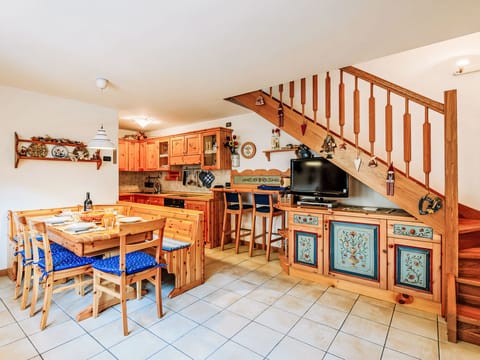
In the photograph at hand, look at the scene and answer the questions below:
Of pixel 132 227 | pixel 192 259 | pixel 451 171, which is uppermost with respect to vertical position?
pixel 451 171

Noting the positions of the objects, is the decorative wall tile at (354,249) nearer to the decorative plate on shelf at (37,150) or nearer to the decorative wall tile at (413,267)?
the decorative wall tile at (413,267)

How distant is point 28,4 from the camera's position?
1.72 meters

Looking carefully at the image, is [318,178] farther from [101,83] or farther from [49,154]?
[49,154]

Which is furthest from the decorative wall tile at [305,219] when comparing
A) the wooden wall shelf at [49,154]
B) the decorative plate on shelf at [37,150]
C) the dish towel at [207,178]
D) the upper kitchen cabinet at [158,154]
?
the decorative plate on shelf at [37,150]

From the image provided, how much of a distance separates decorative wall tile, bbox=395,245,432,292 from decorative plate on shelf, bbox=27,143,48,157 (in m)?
4.66

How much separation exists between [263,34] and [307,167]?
192 cm

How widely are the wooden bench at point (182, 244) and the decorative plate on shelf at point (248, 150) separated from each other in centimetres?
204

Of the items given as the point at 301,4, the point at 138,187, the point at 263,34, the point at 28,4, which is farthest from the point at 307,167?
the point at 138,187

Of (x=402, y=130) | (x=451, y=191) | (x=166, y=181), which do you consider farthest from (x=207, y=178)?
(x=451, y=191)

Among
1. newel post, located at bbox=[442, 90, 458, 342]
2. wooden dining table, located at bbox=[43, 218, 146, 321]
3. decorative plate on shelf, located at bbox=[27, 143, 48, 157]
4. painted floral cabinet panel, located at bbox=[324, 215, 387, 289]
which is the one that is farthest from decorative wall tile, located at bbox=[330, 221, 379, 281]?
decorative plate on shelf, located at bbox=[27, 143, 48, 157]

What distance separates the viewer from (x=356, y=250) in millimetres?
2891

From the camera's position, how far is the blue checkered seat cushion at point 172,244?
2821 mm

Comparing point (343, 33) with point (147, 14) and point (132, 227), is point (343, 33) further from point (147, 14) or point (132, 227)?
point (132, 227)

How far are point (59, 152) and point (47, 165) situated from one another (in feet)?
0.80
